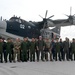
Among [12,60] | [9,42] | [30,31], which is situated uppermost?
[30,31]

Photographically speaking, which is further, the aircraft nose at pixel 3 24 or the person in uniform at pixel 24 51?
the aircraft nose at pixel 3 24

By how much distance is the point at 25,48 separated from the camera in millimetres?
15367

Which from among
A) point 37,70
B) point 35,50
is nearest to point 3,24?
point 35,50

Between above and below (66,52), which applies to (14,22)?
above

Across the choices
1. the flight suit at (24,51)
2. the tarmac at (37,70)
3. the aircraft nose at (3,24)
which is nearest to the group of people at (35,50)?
the flight suit at (24,51)

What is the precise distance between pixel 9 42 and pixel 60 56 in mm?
3792

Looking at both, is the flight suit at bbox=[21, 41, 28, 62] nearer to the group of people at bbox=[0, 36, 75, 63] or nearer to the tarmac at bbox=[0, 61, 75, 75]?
the group of people at bbox=[0, 36, 75, 63]

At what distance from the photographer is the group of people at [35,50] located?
15117 mm

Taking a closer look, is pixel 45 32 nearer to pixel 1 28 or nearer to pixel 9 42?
pixel 1 28

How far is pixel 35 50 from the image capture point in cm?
1595

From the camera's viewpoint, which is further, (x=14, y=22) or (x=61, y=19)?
(x=61, y=19)

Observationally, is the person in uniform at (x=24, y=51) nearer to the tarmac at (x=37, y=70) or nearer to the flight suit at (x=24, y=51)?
the flight suit at (x=24, y=51)

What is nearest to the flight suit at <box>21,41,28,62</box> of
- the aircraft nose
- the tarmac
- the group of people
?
the group of people

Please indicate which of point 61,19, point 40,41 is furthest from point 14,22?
point 40,41
